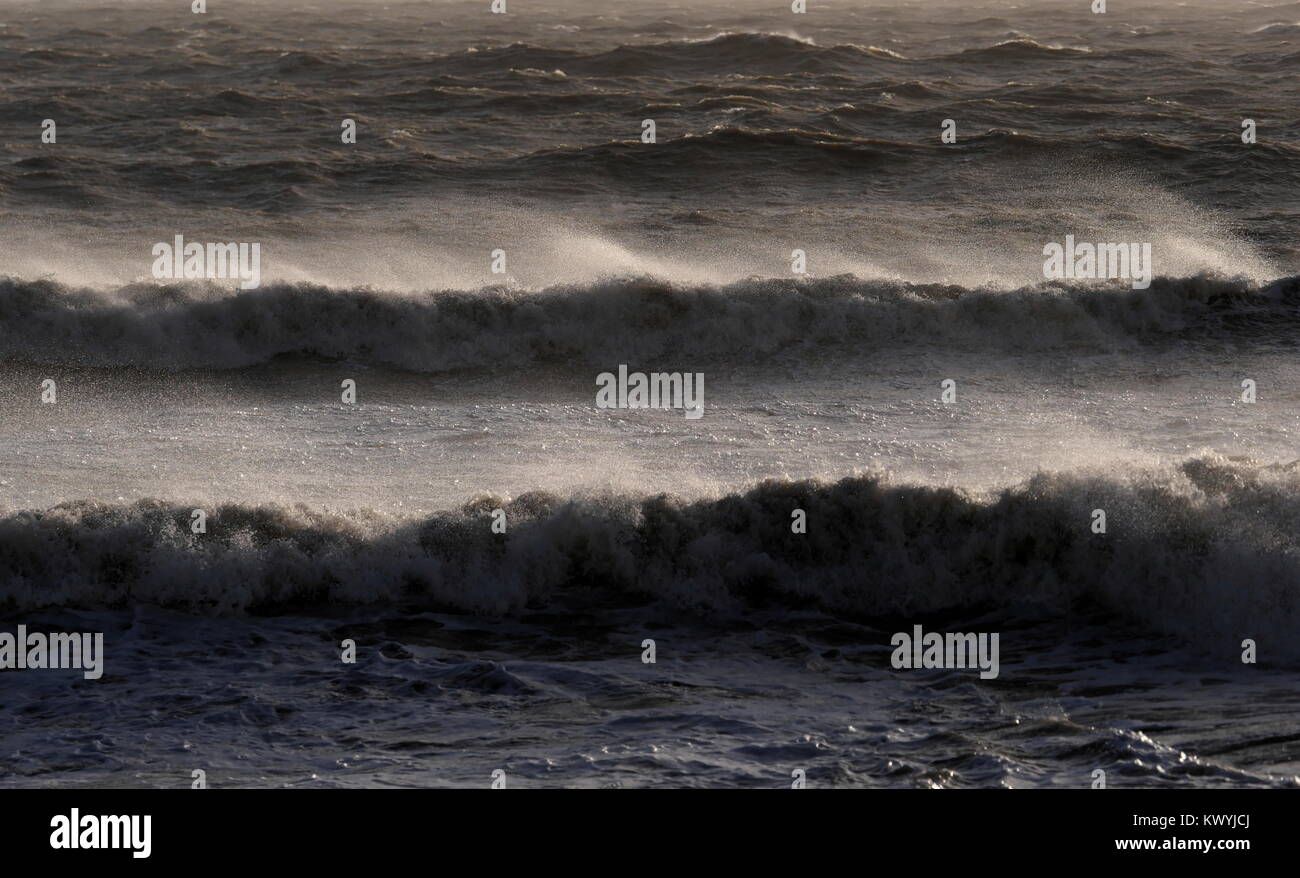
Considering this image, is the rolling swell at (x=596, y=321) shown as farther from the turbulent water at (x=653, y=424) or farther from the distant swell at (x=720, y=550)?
the distant swell at (x=720, y=550)

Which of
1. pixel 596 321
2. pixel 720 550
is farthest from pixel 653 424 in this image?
pixel 596 321

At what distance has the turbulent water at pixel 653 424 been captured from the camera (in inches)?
320

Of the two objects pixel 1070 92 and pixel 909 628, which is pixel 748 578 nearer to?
pixel 909 628

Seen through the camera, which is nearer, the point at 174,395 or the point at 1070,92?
the point at 174,395

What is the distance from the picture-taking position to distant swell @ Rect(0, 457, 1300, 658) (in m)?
10.0

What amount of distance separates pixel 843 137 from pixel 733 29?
1260cm

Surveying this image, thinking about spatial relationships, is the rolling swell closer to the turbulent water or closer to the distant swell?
the turbulent water

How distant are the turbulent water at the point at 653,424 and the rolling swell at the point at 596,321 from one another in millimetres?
59

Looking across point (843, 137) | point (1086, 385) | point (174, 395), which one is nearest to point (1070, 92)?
point (843, 137)

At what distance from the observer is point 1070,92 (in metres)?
29.7

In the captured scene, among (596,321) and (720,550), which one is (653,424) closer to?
(720,550)

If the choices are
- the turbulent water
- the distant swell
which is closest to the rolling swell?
the turbulent water

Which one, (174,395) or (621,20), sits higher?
(621,20)

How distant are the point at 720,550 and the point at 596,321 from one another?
7833 millimetres
